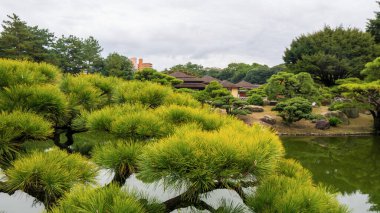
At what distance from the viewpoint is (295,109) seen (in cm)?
1137

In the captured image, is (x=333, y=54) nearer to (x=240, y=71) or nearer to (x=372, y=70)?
(x=372, y=70)

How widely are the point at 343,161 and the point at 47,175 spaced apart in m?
6.78

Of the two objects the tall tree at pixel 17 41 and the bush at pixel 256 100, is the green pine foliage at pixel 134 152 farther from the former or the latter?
the tall tree at pixel 17 41

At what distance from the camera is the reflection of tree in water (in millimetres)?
4996

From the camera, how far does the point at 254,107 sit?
1438 centimetres

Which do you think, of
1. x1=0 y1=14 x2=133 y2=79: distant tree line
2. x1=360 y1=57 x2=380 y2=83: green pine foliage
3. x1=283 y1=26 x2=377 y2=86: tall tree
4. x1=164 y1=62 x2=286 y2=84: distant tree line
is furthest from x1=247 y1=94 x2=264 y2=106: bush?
x1=164 y1=62 x2=286 y2=84: distant tree line

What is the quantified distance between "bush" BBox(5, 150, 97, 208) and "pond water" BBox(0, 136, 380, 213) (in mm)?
380

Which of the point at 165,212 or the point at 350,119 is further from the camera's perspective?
the point at 350,119

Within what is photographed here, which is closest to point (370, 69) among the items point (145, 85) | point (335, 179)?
point (335, 179)

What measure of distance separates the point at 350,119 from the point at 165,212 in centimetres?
1405

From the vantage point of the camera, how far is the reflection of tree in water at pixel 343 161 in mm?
4996

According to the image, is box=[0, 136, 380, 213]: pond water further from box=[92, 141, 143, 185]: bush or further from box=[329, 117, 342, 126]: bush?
box=[329, 117, 342, 126]: bush

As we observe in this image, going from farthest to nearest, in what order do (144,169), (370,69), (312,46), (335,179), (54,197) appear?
(312,46) < (370,69) < (335,179) < (54,197) < (144,169)

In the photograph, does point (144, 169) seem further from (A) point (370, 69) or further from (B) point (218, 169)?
(A) point (370, 69)
